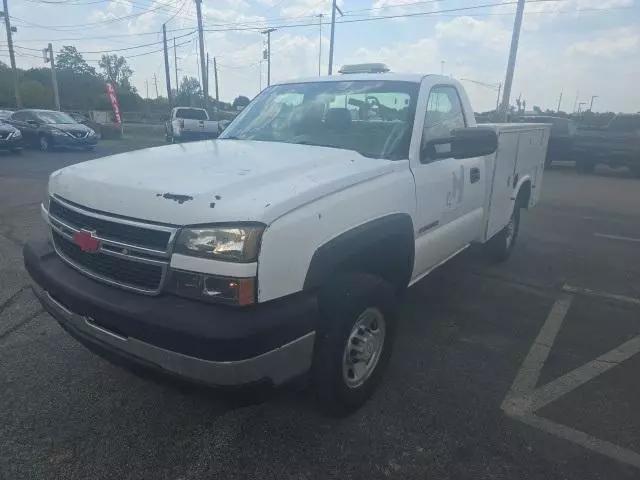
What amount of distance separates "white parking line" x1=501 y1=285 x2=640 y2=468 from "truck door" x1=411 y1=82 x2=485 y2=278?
3.20ft

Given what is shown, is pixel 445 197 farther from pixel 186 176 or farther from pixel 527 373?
pixel 186 176

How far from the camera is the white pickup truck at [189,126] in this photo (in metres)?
21.5

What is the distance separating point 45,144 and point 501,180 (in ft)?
59.9

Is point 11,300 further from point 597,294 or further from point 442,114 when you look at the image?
point 597,294

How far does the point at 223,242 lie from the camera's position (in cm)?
201

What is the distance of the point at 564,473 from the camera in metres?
2.37

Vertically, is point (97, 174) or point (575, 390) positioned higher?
point (97, 174)

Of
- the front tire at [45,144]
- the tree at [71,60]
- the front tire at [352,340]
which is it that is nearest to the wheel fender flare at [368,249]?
the front tire at [352,340]

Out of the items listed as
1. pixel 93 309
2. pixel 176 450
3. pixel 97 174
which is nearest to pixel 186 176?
pixel 97 174

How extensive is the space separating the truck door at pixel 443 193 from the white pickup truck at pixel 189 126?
18.3 m

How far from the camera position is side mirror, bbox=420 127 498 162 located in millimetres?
3049

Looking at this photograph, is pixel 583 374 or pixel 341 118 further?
pixel 341 118

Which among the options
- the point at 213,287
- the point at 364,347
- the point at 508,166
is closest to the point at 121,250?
the point at 213,287

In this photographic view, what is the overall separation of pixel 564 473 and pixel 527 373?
1.00 m
